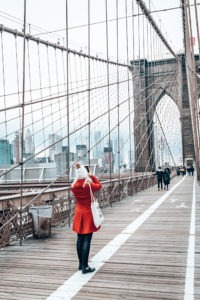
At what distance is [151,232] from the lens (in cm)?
619

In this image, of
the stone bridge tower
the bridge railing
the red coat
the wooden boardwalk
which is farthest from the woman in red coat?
the stone bridge tower

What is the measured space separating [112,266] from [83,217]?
0.75 metres

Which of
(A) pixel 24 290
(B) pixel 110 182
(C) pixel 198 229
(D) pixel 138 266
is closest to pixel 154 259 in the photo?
(D) pixel 138 266

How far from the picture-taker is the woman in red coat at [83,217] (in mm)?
3754

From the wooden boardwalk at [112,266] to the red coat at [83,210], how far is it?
0.49 meters

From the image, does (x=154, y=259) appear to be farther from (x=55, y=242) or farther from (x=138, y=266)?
(x=55, y=242)


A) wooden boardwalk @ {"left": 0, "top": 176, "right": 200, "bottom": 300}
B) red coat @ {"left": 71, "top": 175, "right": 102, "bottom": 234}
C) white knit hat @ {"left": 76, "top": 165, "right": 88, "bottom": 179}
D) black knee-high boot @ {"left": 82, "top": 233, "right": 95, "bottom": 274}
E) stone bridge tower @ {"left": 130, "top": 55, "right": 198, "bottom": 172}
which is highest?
stone bridge tower @ {"left": 130, "top": 55, "right": 198, "bottom": 172}

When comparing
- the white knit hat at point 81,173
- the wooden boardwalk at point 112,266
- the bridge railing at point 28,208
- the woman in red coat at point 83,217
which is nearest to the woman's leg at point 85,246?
the woman in red coat at point 83,217

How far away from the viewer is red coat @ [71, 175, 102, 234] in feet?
12.3

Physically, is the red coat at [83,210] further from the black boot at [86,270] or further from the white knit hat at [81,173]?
the black boot at [86,270]

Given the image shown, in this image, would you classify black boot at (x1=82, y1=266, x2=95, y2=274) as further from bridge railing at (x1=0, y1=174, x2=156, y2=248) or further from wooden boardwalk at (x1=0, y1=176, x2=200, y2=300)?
bridge railing at (x1=0, y1=174, x2=156, y2=248)

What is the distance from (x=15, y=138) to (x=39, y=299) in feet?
42.7

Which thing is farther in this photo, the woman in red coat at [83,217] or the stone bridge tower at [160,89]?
the stone bridge tower at [160,89]

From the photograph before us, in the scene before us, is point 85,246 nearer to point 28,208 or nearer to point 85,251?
point 85,251
